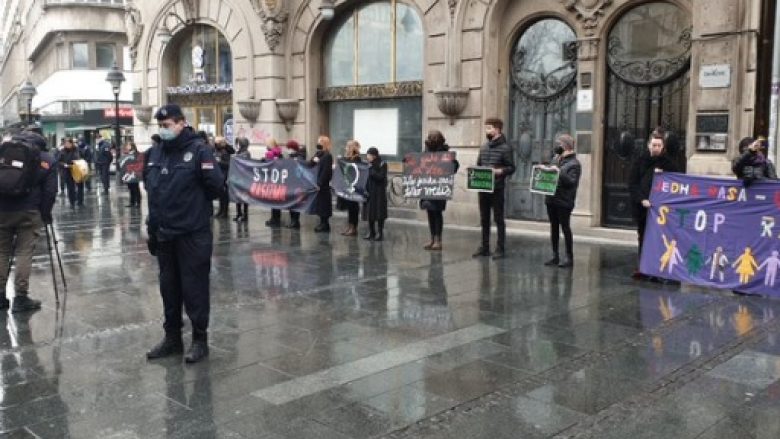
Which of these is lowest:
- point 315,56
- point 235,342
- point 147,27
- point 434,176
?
point 235,342

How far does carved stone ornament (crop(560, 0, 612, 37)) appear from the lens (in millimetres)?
12555

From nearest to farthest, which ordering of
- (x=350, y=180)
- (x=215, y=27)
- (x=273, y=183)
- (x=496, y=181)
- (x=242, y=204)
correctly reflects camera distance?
(x=496, y=181), (x=350, y=180), (x=273, y=183), (x=242, y=204), (x=215, y=27)

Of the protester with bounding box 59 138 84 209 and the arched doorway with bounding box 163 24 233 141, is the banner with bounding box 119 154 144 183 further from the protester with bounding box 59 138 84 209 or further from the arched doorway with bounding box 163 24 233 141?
the arched doorway with bounding box 163 24 233 141

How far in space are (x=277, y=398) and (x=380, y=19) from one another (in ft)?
41.7

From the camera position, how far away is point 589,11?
499 inches

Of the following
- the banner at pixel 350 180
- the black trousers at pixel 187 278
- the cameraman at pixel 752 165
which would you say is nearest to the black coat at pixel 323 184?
the banner at pixel 350 180

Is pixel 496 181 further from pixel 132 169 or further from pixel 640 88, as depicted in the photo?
pixel 132 169

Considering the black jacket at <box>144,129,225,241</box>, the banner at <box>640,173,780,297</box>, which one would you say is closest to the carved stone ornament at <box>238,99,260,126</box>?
the banner at <box>640,173,780,297</box>

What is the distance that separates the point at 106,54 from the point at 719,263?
45.0m

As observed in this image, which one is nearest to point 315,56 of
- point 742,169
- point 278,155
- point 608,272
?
point 278,155

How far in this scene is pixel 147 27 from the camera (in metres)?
22.3

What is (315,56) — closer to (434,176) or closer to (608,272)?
(434,176)

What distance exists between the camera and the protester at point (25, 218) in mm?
7680

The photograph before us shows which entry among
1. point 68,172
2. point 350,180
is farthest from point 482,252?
point 68,172
